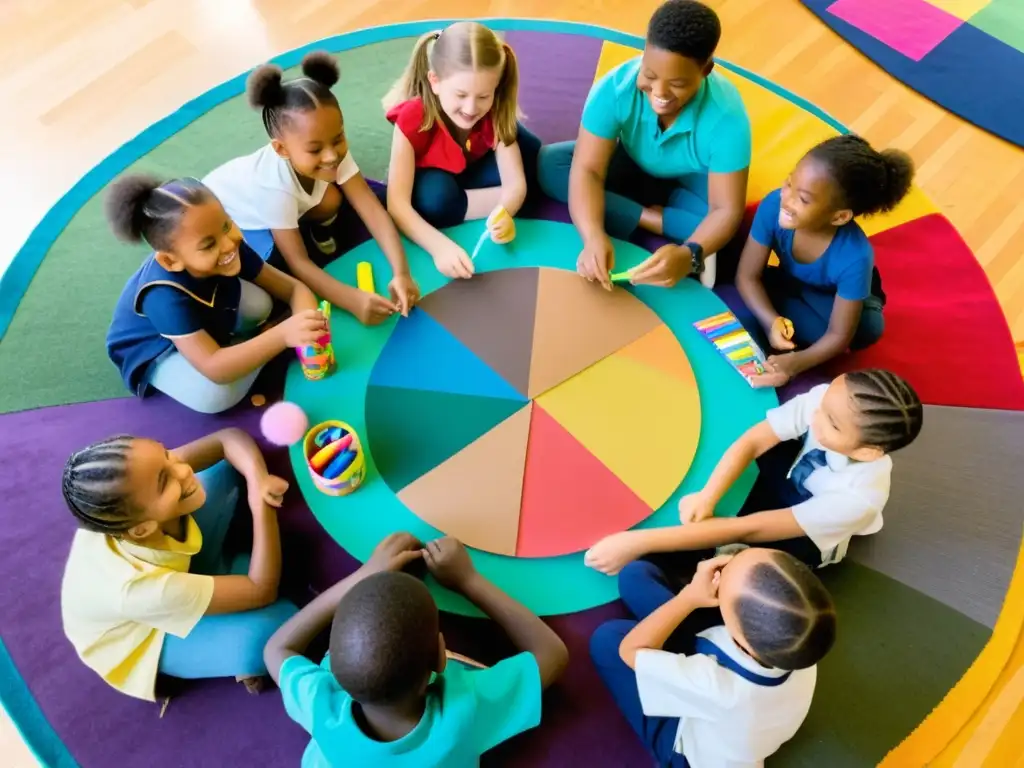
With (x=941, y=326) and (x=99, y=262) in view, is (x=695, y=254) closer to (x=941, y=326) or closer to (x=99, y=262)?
(x=941, y=326)

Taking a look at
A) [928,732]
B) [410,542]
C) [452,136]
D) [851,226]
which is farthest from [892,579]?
[452,136]

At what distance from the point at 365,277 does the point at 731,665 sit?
1841 millimetres

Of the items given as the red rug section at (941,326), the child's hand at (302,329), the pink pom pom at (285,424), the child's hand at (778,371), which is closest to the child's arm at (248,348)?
the child's hand at (302,329)

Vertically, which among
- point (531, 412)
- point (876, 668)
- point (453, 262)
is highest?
point (453, 262)

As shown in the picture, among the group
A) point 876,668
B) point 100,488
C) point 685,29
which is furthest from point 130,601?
point 685,29

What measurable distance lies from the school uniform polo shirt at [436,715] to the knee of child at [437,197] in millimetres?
1753

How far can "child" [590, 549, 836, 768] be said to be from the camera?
159 centimetres

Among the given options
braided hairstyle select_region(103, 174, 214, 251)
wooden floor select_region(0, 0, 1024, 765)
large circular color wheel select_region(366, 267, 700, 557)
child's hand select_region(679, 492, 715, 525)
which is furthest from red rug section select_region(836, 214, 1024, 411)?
braided hairstyle select_region(103, 174, 214, 251)

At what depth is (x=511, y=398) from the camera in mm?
2641

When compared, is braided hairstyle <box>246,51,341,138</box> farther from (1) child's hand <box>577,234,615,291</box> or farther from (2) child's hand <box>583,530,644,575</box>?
(2) child's hand <box>583,530,644,575</box>

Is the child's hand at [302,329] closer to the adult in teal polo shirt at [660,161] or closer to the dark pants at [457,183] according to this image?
the dark pants at [457,183]

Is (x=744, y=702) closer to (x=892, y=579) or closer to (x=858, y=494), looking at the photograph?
(x=858, y=494)

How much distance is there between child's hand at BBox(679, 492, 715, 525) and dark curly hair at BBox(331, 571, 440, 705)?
103 centimetres

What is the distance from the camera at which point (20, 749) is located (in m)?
2.09
